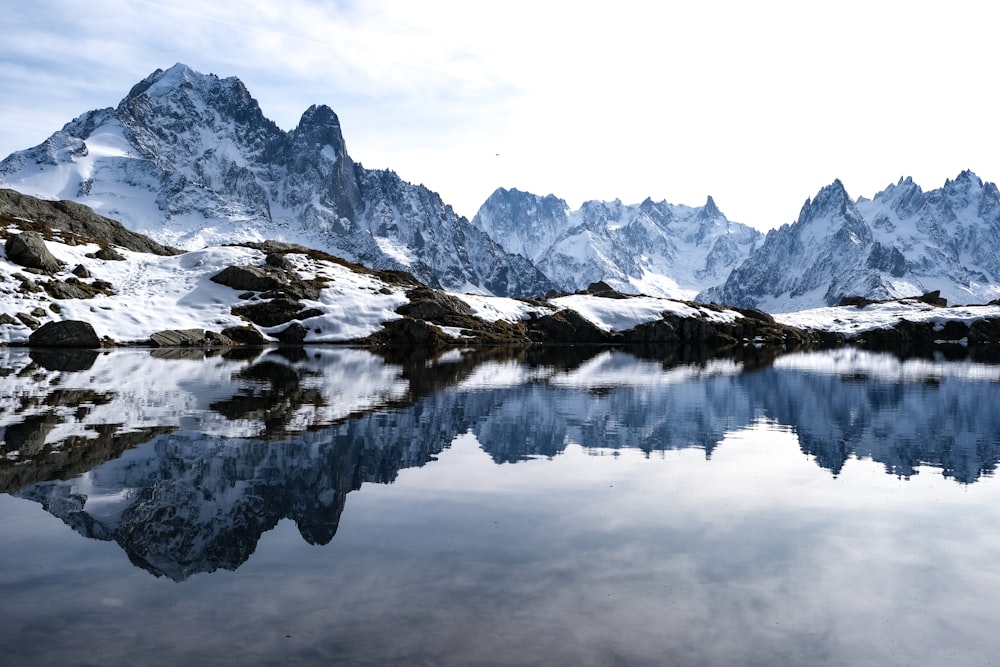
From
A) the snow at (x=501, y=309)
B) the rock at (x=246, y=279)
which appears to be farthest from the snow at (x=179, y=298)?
the snow at (x=501, y=309)

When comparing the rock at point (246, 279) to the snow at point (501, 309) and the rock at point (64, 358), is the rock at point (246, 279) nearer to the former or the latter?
the snow at point (501, 309)

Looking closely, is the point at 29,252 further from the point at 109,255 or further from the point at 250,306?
the point at 250,306

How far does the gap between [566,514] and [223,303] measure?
10582cm

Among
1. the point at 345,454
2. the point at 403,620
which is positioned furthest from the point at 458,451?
the point at 403,620

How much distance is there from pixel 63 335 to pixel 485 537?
276 ft

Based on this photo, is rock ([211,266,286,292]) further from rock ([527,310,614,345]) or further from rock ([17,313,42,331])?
rock ([527,310,614,345])

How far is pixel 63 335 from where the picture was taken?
85.2m

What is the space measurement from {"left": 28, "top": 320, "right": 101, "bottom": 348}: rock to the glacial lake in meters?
52.7

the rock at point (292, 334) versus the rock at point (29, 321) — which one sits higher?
the rock at point (29, 321)

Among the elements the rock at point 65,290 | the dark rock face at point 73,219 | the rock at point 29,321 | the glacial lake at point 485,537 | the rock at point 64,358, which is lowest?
the glacial lake at point 485,537

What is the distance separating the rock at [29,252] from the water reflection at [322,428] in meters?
45.0

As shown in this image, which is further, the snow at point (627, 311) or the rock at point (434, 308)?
the snow at point (627, 311)

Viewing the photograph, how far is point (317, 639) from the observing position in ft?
37.6

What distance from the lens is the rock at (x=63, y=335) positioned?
84.6 meters
